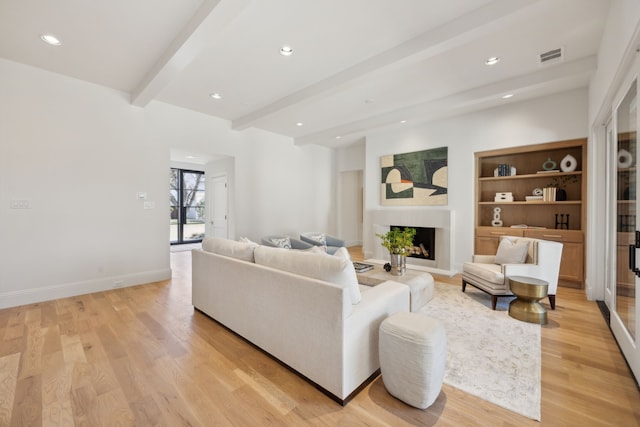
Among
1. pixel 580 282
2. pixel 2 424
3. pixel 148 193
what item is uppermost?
pixel 148 193

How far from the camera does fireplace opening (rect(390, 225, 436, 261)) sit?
554 centimetres

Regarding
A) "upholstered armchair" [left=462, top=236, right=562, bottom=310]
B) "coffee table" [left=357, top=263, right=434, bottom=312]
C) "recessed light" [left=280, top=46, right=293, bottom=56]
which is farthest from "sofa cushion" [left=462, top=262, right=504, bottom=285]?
"recessed light" [left=280, top=46, right=293, bottom=56]

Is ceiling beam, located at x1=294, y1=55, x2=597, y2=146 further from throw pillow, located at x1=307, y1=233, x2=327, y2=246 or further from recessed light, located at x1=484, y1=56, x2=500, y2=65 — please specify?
throw pillow, located at x1=307, y1=233, x2=327, y2=246

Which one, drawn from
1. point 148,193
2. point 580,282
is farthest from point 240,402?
point 580,282

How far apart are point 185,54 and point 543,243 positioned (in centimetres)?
461

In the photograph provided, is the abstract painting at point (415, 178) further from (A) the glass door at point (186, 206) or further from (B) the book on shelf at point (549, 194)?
(A) the glass door at point (186, 206)

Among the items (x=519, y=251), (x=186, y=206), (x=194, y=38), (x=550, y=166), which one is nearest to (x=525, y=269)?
(x=519, y=251)

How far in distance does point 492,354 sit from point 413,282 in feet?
3.35

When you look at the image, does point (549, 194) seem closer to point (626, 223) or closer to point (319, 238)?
point (626, 223)

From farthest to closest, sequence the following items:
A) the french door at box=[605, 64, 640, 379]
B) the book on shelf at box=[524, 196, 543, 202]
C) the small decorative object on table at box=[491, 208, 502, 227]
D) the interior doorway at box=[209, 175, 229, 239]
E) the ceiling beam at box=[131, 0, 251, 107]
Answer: the interior doorway at box=[209, 175, 229, 239], the small decorative object on table at box=[491, 208, 502, 227], the book on shelf at box=[524, 196, 543, 202], the ceiling beam at box=[131, 0, 251, 107], the french door at box=[605, 64, 640, 379]

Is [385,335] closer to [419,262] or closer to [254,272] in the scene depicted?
[254,272]

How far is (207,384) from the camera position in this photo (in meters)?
1.92

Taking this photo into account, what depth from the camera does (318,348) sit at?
180 centimetres

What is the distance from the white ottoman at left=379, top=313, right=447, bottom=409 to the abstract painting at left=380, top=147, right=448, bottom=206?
4049mm
